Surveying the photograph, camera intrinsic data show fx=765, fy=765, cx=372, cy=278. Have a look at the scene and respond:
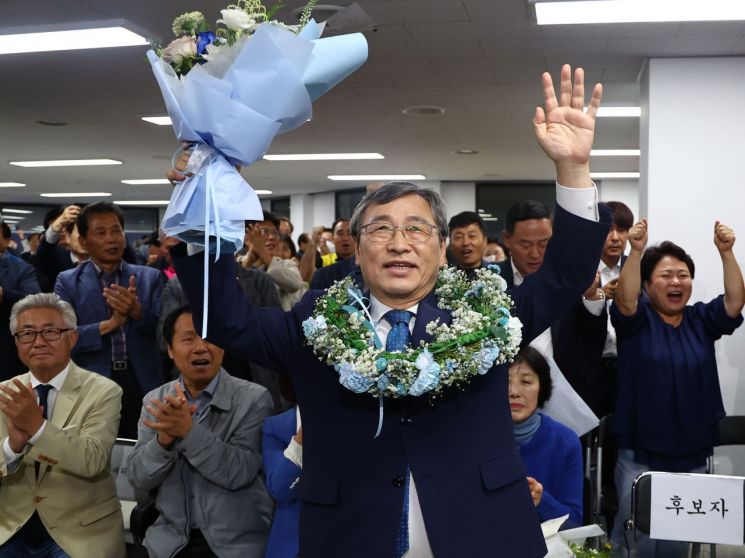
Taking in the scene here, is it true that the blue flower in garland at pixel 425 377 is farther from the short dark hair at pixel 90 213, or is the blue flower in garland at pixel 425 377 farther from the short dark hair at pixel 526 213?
the short dark hair at pixel 90 213

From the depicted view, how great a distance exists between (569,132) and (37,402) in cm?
221

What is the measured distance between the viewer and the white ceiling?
4605mm

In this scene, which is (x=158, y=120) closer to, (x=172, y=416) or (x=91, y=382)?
(x=91, y=382)

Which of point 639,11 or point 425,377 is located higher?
point 639,11

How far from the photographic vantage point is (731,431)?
354 centimetres

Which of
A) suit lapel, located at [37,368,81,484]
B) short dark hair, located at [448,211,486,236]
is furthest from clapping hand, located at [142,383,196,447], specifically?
short dark hair, located at [448,211,486,236]

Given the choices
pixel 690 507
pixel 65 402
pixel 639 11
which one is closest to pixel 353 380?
pixel 690 507

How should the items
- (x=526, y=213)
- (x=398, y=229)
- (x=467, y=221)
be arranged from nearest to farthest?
(x=398, y=229), (x=526, y=213), (x=467, y=221)

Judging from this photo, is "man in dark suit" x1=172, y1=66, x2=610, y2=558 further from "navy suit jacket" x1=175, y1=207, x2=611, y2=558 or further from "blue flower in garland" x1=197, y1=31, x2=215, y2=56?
"blue flower in garland" x1=197, y1=31, x2=215, y2=56

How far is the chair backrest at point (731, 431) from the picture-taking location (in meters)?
3.53

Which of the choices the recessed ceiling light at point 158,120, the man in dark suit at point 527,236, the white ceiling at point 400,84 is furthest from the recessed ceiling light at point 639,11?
the recessed ceiling light at point 158,120

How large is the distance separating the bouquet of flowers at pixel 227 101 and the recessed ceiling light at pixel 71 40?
374 cm

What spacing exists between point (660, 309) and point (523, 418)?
4.02 feet

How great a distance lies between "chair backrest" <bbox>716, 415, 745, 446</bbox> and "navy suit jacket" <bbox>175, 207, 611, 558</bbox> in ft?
7.40
